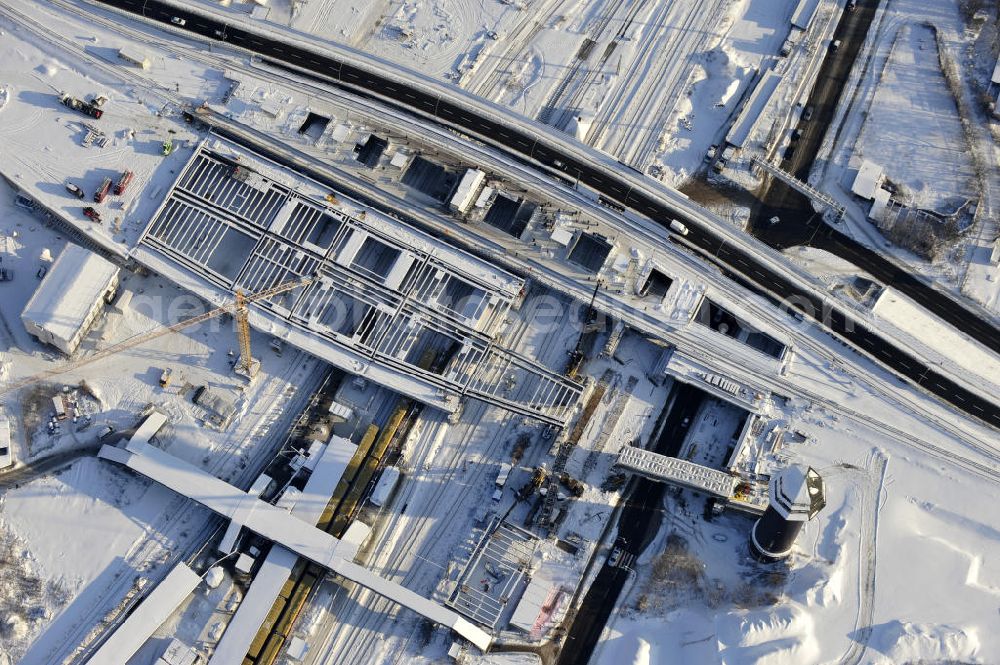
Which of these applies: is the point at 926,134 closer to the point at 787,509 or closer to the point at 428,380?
the point at 787,509

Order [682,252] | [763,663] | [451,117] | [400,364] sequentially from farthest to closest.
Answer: [451,117]
[682,252]
[400,364]
[763,663]

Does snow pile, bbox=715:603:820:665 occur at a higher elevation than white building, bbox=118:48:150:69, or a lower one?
lower

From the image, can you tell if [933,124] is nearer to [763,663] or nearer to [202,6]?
[763,663]

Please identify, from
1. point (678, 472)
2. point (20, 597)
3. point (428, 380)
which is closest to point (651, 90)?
point (428, 380)

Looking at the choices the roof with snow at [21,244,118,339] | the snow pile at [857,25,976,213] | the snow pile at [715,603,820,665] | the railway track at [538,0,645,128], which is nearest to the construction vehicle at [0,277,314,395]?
the roof with snow at [21,244,118,339]

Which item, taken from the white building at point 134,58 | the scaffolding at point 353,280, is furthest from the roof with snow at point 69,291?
the white building at point 134,58

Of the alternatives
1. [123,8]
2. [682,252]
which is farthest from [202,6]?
[682,252]

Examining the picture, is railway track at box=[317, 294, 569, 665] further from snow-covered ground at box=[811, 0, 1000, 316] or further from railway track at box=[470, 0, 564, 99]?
snow-covered ground at box=[811, 0, 1000, 316]
